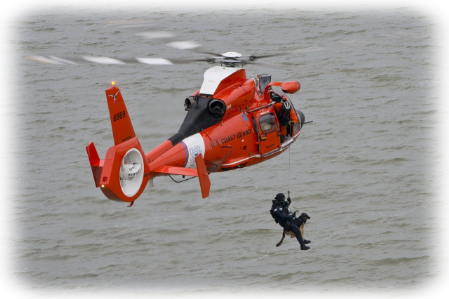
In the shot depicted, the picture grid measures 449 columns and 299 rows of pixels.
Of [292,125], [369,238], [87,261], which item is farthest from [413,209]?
[87,261]

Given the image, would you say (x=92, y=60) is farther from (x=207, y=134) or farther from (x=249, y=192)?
(x=249, y=192)

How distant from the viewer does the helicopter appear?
21734 millimetres

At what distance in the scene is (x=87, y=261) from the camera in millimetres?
35844

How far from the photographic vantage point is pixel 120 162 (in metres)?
21.7

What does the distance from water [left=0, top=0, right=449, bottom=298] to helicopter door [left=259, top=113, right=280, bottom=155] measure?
2788 millimetres

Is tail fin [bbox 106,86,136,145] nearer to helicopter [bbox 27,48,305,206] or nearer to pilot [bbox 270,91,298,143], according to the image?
helicopter [bbox 27,48,305,206]

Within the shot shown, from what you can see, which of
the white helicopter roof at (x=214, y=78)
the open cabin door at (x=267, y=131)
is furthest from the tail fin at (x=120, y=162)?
the open cabin door at (x=267, y=131)

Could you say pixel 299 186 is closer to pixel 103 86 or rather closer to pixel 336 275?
pixel 336 275

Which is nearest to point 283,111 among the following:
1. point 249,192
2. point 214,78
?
point 214,78

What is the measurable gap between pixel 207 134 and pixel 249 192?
13.7 m

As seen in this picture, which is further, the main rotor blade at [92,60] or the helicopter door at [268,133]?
the helicopter door at [268,133]

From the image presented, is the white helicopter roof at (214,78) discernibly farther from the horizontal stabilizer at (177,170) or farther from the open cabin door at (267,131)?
the horizontal stabilizer at (177,170)

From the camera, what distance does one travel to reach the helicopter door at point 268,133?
26.1m

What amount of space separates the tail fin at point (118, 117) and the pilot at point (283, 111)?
6.23 m
